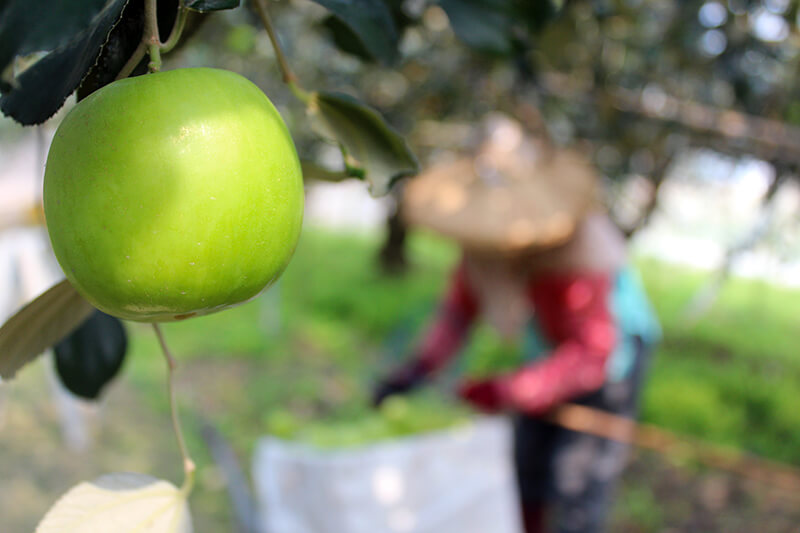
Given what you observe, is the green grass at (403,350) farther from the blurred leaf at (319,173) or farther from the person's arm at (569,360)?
the blurred leaf at (319,173)

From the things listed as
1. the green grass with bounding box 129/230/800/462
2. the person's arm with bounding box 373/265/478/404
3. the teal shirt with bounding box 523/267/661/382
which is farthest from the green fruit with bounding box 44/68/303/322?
the green grass with bounding box 129/230/800/462

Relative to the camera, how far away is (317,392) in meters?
3.46

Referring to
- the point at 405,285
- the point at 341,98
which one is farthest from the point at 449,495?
the point at 405,285

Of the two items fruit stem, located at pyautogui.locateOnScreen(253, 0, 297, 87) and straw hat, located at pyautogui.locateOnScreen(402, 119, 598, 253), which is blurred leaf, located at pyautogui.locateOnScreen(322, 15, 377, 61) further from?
straw hat, located at pyautogui.locateOnScreen(402, 119, 598, 253)

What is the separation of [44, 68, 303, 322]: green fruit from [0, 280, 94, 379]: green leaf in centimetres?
7

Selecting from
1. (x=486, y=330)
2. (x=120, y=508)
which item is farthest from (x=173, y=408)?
(x=486, y=330)

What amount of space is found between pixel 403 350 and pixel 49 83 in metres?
2.70

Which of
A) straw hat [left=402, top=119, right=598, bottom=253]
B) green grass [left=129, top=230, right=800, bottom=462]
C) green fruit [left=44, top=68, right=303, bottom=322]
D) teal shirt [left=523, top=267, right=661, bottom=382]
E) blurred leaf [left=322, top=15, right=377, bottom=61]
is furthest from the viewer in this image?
green grass [left=129, top=230, right=800, bottom=462]

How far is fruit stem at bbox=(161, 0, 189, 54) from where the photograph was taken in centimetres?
32

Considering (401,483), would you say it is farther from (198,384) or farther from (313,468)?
(198,384)

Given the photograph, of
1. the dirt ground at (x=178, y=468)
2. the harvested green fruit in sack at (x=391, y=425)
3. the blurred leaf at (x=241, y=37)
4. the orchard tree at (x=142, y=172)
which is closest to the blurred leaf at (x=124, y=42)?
the orchard tree at (x=142, y=172)

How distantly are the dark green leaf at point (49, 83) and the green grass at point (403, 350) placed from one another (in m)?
2.02

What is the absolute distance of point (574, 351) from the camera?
5.31 ft

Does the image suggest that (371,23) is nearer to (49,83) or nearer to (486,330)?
(49,83)
